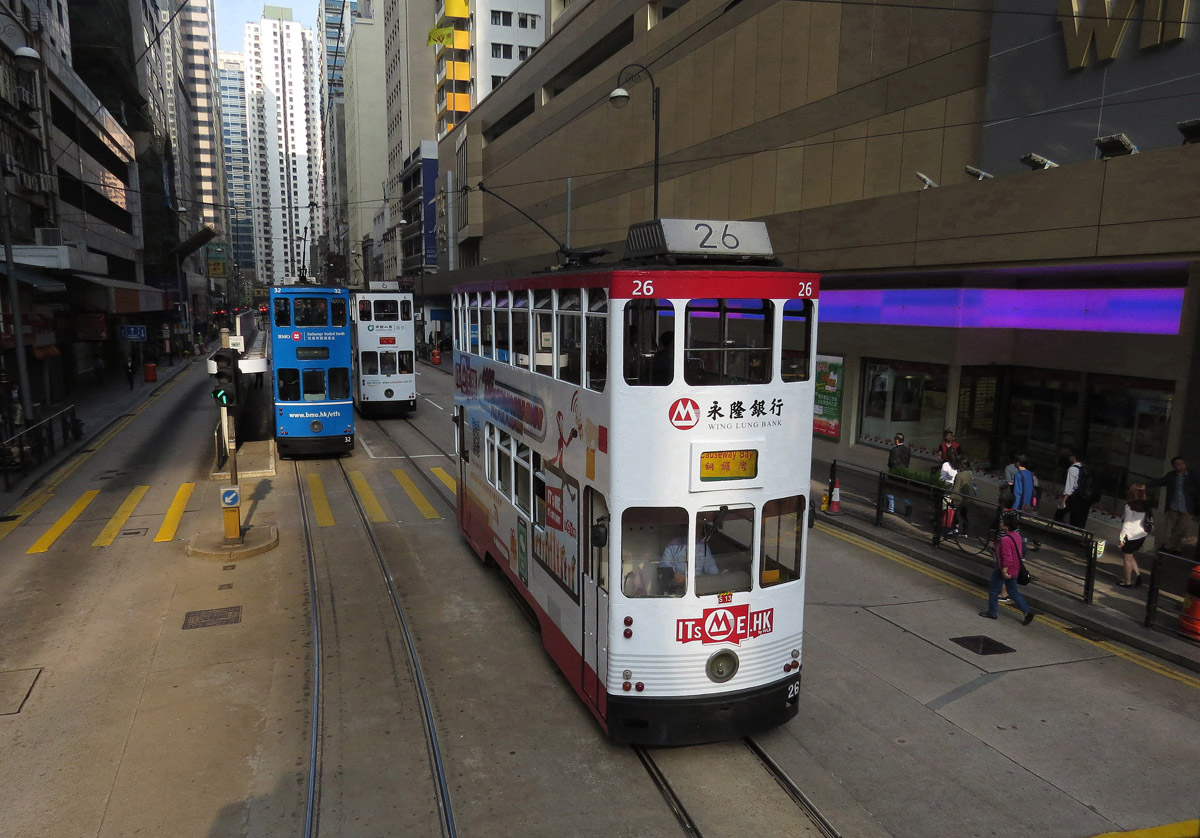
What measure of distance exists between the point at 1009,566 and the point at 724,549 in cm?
549

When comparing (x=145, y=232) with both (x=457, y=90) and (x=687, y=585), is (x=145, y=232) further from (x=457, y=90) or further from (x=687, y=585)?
(x=687, y=585)

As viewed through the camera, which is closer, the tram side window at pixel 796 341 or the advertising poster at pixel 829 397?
the tram side window at pixel 796 341

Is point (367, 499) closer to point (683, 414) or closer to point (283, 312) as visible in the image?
point (283, 312)

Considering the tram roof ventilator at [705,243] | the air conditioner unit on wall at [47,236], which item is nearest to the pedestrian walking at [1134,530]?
the tram roof ventilator at [705,243]

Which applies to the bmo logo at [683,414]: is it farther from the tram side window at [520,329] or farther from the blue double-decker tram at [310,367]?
the blue double-decker tram at [310,367]

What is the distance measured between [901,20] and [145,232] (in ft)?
200

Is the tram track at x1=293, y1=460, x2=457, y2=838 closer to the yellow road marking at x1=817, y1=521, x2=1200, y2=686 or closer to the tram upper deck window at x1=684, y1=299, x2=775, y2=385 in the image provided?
the tram upper deck window at x1=684, y1=299, x2=775, y2=385

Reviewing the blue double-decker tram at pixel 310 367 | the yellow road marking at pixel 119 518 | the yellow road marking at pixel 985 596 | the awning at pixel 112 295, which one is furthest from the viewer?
the awning at pixel 112 295

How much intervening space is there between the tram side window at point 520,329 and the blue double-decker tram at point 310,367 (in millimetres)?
11775

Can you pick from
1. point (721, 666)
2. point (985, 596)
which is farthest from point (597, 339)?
point (985, 596)

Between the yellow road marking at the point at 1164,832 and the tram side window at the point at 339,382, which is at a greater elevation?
the tram side window at the point at 339,382

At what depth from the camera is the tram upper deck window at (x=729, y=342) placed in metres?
6.44

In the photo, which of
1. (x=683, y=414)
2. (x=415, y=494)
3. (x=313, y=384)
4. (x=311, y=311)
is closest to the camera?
(x=683, y=414)

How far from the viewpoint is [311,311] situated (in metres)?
19.8
